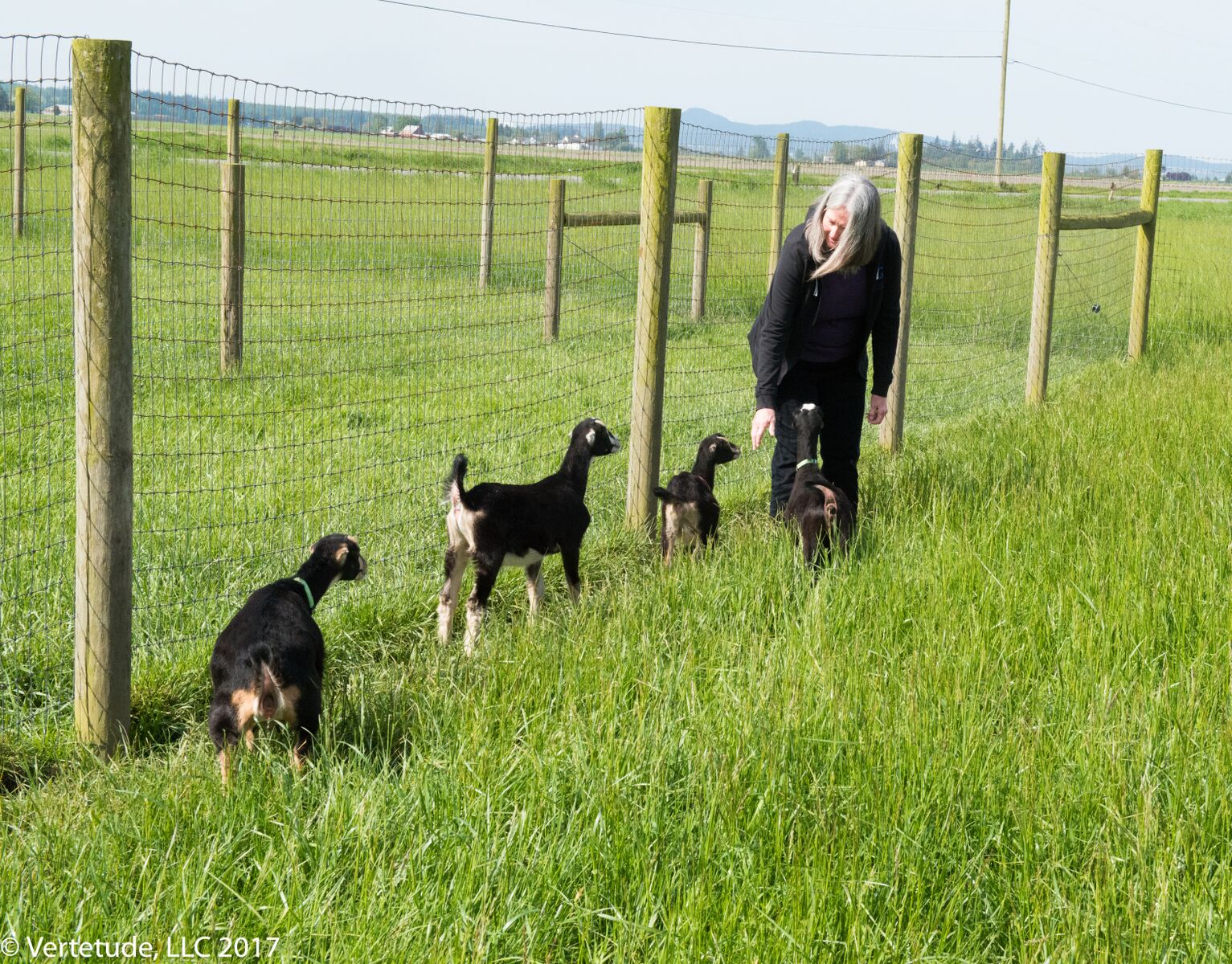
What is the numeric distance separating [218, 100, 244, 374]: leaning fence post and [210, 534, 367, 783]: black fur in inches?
237

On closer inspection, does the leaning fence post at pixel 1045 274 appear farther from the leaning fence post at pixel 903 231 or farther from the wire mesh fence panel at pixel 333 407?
the wire mesh fence panel at pixel 333 407

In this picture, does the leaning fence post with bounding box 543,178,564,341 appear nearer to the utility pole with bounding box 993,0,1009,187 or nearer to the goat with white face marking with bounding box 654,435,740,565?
the goat with white face marking with bounding box 654,435,740,565

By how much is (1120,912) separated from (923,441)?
6.99 m

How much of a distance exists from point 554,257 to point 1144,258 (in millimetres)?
6928

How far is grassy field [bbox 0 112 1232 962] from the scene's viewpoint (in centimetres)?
316

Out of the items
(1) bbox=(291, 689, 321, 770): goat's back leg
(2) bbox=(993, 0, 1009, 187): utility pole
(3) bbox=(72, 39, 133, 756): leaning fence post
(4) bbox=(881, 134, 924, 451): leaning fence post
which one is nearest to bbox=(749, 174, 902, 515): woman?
(4) bbox=(881, 134, 924, 451): leaning fence post

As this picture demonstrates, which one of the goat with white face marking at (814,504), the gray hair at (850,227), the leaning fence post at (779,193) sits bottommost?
the goat with white face marking at (814,504)

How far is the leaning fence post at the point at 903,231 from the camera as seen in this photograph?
9.54 metres

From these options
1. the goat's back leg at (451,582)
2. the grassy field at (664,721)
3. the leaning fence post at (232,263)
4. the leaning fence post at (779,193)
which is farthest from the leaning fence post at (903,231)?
the leaning fence post at (232,263)

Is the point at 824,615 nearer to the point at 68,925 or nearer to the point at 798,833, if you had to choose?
the point at 798,833

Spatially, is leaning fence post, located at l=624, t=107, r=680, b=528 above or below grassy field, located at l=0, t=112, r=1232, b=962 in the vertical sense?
above

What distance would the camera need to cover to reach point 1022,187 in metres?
46.4

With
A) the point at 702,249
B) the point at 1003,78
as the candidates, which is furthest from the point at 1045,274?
the point at 1003,78

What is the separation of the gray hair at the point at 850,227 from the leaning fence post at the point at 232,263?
535 centimetres
